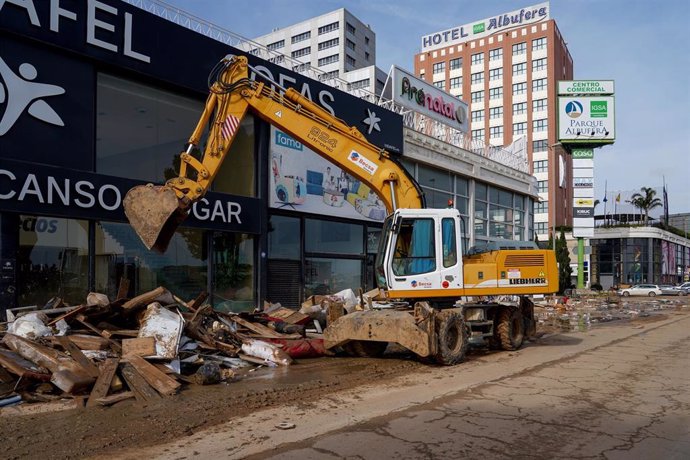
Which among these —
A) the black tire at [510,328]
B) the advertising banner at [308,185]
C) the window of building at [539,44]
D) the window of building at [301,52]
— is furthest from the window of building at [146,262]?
the window of building at [301,52]

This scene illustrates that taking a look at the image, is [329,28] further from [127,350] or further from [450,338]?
[127,350]

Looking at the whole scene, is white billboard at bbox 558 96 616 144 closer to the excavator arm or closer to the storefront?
the storefront

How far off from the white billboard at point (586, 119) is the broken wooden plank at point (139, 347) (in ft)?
161

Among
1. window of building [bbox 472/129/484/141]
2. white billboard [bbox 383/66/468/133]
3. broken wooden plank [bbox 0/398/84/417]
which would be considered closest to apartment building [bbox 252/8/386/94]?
window of building [bbox 472/129/484/141]

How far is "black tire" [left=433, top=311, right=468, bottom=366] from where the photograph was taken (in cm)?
1134

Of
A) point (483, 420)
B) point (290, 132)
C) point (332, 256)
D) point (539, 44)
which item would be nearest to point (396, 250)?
point (290, 132)

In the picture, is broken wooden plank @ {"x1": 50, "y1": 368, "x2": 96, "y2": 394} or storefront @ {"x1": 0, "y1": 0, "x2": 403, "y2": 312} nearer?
broken wooden plank @ {"x1": 50, "y1": 368, "x2": 96, "y2": 394}

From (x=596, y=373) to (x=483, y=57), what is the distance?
85622 millimetres

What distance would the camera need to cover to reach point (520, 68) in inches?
3369

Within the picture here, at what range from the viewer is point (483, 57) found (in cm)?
8950

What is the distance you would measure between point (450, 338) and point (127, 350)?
6.14 meters

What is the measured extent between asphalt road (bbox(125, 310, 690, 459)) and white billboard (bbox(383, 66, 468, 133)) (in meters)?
17.3

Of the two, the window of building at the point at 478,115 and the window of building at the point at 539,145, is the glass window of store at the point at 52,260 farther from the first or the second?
the window of building at the point at 478,115

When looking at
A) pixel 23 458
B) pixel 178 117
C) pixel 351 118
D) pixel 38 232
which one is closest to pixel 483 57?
pixel 351 118
